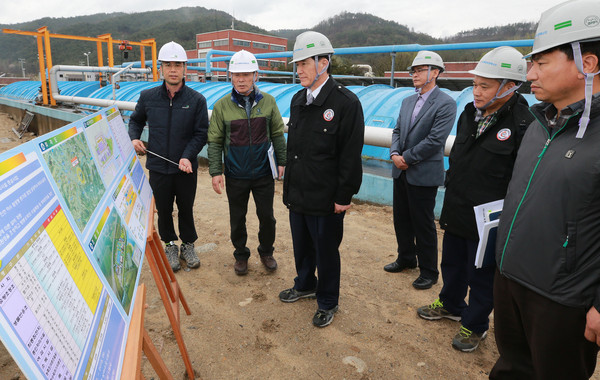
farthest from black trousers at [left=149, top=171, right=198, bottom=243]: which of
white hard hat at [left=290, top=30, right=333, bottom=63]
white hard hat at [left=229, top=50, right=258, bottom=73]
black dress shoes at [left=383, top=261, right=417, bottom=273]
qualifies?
black dress shoes at [left=383, top=261, right=417, bottom=273]

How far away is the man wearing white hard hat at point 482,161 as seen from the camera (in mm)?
2457

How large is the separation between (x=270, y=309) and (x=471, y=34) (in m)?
113

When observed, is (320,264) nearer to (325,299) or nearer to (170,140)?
(325,299)

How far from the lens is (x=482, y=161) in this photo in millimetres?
2525

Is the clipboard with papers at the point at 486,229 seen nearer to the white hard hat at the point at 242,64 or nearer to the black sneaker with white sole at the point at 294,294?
the black sneaker with white sole at the point at 294,294

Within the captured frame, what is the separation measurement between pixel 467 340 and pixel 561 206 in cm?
165

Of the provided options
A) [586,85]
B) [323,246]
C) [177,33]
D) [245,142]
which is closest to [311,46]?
[245,142]

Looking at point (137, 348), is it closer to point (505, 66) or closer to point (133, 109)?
point (505, 66)

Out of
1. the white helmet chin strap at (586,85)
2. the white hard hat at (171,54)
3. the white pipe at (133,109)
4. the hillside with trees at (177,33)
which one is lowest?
the white pipe at (133,109)

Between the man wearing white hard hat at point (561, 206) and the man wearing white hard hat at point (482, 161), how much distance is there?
52cm

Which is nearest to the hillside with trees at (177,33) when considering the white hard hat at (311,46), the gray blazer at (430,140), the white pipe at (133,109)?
the white pipe at (133,109)

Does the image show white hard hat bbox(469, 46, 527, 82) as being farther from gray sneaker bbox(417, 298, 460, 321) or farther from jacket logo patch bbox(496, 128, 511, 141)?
gray sneaker bbox(417, 298, 460, 321)

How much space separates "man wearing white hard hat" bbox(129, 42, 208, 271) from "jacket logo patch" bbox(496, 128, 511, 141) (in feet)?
8.85

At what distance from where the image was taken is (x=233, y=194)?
3.79 metres
